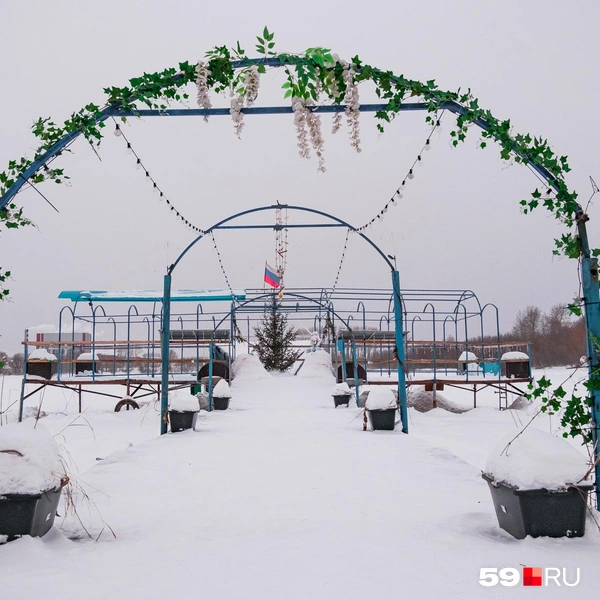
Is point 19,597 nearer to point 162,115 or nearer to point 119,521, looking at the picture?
point 119,521

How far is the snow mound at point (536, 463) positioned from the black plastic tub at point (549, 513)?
61 mm

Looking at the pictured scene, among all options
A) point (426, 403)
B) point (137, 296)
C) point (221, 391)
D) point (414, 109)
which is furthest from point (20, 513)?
point (137, 296)

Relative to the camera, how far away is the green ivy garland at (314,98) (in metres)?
4.02

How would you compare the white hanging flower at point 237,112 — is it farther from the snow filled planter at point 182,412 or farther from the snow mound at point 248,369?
the snow mound at point 248,369

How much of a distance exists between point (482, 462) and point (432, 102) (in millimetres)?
4918

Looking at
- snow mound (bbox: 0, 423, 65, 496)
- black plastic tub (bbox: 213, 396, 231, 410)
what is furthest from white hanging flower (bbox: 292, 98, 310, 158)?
black plastic tub (bbox: 213, 396, 231, 410)

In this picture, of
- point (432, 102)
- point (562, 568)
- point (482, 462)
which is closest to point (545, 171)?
point (432, 102)

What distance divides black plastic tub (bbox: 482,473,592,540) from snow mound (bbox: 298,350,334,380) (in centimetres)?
1684

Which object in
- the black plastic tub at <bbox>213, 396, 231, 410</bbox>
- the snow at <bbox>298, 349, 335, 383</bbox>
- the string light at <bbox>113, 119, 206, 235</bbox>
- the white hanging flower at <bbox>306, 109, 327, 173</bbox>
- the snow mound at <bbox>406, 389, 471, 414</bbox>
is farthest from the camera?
the snow at <bbox>298, 349, 335, 383</bbox>

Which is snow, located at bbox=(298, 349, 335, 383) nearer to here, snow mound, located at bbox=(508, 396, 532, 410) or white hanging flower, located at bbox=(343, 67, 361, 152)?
snow mound, located at bbox=(508, 396, 532, 410)

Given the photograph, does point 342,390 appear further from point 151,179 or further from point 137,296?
point 137,296

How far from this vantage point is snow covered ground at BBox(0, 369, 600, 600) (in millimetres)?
2691

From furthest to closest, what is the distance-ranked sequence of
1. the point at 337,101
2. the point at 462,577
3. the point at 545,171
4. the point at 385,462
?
the point at 385,462 → the point at 337,101 → the point at 545,171 → the point at 462,577

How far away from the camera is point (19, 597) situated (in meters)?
2.54
